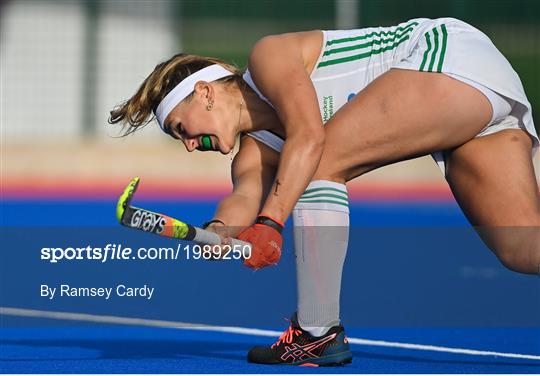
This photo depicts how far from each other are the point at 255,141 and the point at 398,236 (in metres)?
4.79

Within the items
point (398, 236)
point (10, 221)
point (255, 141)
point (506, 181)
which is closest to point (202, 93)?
point (255, 141)

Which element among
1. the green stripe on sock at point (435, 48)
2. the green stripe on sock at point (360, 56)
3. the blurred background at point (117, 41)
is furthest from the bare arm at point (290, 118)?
the blurred background at point (117, 41)

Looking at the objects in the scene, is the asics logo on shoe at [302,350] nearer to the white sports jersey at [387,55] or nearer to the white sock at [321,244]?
the white sock at [321,244]

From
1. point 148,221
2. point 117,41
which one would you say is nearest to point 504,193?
point 148,221

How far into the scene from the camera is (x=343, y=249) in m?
4.27

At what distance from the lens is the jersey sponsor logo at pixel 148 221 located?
375cm

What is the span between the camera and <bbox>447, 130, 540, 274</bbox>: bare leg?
14.1 feet

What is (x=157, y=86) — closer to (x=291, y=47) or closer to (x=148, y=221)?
(x=291, y=47)

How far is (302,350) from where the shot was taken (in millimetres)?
4387

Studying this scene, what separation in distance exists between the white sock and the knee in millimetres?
578

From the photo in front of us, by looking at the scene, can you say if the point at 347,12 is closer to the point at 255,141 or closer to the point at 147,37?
the point at 147,37

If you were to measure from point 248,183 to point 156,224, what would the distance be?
814 mm

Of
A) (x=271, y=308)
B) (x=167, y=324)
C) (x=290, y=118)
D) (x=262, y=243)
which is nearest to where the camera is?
(x=262, y=243)

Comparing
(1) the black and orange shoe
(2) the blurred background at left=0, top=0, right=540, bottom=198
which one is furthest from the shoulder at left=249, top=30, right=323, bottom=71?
(2) the blurred background at left=0, top=0, right=540, bottom=198
